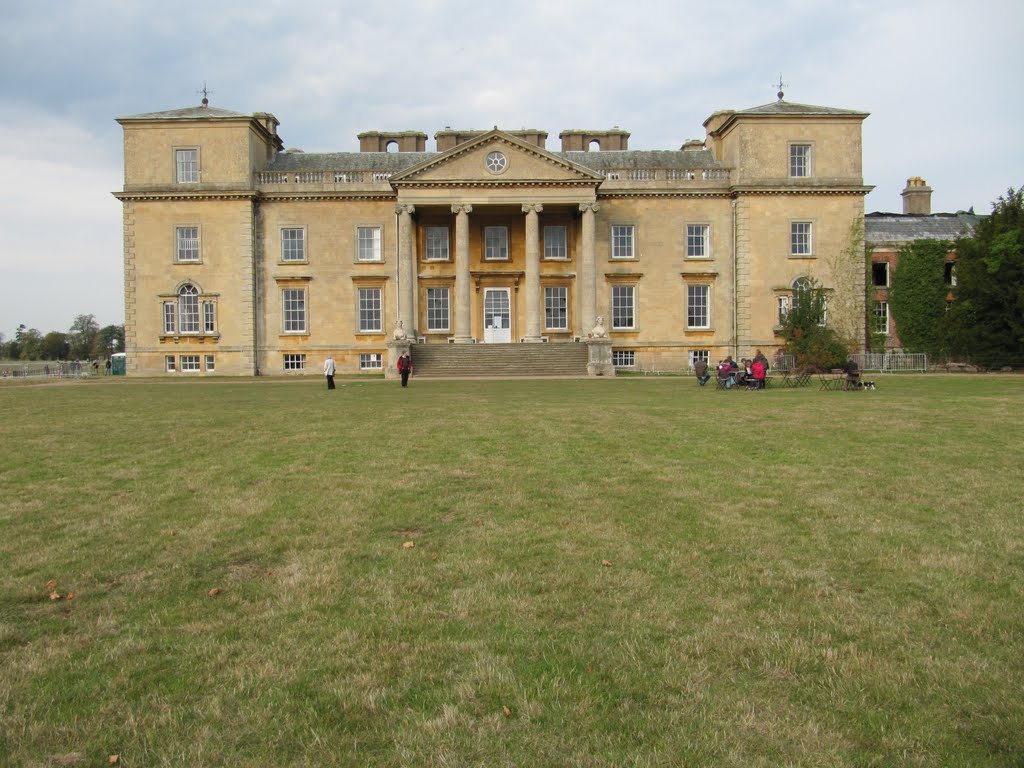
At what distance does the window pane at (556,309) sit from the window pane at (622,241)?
12.2ft

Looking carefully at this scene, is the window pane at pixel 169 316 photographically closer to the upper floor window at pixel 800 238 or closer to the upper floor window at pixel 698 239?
the upper floor window at pixel 698 239

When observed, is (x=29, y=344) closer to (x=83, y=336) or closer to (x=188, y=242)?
(x=83, y=336)

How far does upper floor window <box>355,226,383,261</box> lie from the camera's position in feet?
143

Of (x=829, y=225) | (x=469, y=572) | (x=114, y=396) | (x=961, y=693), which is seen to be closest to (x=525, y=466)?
(x=469, y=572)

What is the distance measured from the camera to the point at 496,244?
43.9m

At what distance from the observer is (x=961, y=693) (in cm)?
389

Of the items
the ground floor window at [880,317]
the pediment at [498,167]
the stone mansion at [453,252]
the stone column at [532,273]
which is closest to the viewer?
the pediment at [498,167]

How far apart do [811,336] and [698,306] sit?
14.0 m

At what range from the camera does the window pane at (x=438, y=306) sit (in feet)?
144

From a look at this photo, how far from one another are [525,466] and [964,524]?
5.10 meters

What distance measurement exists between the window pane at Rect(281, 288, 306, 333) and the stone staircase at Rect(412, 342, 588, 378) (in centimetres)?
954

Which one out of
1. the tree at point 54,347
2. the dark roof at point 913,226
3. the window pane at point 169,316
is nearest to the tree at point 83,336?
the tree at point 54,347

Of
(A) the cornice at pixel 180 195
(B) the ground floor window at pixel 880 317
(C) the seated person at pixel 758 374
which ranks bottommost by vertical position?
(C) the seated person at pixel 758 374

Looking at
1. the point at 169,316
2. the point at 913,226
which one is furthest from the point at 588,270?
the point at 169,316
